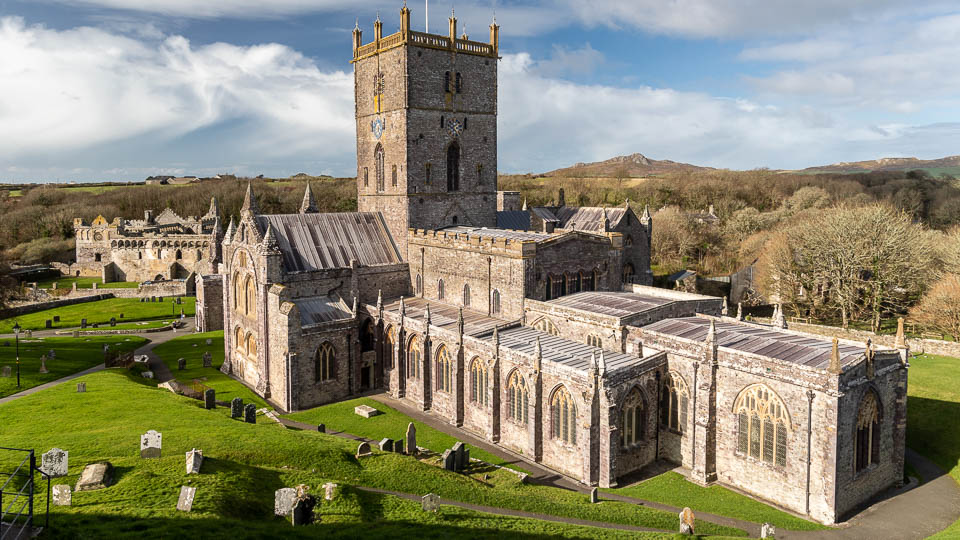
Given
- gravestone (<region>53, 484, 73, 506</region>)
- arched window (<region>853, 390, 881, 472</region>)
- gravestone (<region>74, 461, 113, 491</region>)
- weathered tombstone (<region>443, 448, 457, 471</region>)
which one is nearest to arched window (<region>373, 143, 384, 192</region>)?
weathered tombstone (<region>443, 448, 457, 471</region>)

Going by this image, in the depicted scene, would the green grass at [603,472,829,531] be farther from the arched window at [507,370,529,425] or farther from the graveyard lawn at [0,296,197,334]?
the graveyard lawn at [0,296,197,334]

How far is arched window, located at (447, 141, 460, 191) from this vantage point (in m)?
45.5

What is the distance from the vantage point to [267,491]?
20141 mm

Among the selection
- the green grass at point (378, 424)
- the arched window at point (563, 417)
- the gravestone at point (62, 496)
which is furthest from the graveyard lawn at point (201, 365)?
the gravestone at point (62, 496)

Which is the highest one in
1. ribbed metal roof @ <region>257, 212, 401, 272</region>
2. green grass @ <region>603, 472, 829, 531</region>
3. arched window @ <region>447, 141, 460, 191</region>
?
arched window @ <region>447, 141, 460, 191</region>

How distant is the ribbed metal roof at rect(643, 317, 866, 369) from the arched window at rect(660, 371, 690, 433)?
2.27 meters

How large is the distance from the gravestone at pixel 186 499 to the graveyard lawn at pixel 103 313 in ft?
187

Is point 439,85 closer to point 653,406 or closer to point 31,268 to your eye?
point 653,406

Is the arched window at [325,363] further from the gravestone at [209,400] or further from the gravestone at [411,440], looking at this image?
the gravestone at [411,440]

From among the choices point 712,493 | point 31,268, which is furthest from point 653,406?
point 31,268

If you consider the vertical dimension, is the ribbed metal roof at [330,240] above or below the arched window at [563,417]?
above

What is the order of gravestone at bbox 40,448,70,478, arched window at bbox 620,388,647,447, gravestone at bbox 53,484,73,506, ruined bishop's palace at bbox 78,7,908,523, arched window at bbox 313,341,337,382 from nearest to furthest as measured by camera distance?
gravestone at bbox 53,484,73,506
gravestone at bbox 40,448,70,478
ruined bishop's palace at bbox 78,7,908,523
arched window at bbox 620,388,647,447
arched window at bbox 313,341,337,382

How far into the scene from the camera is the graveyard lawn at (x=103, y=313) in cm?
6581

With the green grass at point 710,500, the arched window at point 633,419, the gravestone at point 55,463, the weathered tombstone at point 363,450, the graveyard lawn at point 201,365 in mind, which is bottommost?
the green grass at point 710,500
